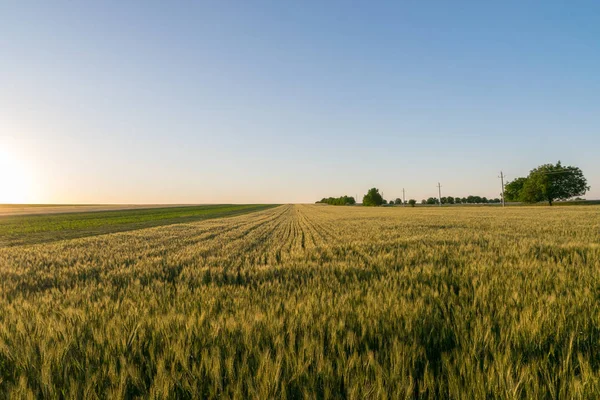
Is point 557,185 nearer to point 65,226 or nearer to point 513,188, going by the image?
point 513,188

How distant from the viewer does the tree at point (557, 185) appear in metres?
83.6

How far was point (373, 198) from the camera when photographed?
138 meters

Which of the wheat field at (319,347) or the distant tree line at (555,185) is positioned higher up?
the distant tree line at (555,185)

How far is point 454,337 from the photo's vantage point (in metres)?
2.56

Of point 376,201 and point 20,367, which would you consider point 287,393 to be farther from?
point 376,201

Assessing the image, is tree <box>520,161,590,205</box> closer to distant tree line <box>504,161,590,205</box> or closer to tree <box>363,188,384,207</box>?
distant tree line <box>504,161,590,205</box>

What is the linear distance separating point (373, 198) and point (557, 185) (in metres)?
67.4

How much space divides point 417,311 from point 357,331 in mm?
822

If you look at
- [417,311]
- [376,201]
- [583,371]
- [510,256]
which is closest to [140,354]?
[417,311]

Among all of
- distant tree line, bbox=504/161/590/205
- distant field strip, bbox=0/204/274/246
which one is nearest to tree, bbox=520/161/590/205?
distant tree line, bbox=504/161/590/205

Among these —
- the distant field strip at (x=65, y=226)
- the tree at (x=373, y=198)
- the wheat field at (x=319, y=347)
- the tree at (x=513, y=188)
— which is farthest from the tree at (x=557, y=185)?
the wheat field at (x=319, y=347)

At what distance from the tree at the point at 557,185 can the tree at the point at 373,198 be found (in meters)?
58.9

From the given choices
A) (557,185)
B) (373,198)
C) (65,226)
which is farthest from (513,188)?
(65,226)

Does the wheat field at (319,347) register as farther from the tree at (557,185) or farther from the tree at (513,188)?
the tree at (513,188)
